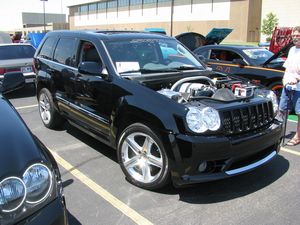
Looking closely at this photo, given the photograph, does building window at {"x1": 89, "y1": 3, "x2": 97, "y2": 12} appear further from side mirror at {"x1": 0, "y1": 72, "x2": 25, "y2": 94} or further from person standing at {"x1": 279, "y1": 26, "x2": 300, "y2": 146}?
side mirror at {"x1": 0, "y1": 72, "x2": 25, "y2": 94}

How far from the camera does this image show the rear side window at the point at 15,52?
10596mm

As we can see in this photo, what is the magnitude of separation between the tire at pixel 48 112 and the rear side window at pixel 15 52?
4567 mm

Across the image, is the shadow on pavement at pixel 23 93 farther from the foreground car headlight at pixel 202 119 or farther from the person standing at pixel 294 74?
the foreground car headlight at pixel 202 119

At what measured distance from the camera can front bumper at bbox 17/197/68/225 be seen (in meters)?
2.04

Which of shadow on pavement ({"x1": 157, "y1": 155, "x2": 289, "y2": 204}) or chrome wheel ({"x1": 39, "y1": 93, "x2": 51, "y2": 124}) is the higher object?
chrome wheel ({"x1": 39, "y1": 93, "x2": 51, "y2": 124})

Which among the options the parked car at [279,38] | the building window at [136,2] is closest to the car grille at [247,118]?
the parked car at [279,38]

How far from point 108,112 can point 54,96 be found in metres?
1.96

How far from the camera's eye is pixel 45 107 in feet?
21.6

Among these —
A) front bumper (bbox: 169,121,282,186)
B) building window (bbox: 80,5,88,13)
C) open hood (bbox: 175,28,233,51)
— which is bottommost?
front bumper (bbox: 169,121,282,186)

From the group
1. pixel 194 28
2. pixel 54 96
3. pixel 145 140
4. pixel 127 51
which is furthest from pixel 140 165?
pixel 194 28

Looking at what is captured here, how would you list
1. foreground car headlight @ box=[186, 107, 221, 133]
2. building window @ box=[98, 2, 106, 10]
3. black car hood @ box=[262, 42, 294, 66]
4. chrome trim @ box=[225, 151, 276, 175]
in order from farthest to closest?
building window @ box=[98, 2, 106, 10] → black car hood @ box=[262, 42, 294, 66] → chrome trim @ box=[225, 151, 276, 175] → foreground car headlight @ box=[186, 107, 221, 133]

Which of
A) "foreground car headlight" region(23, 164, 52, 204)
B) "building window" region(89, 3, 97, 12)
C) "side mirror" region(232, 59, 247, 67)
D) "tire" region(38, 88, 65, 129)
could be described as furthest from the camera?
"building window" region(89, 3, 97, 12)

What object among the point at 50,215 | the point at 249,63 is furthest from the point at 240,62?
the point at 50,215

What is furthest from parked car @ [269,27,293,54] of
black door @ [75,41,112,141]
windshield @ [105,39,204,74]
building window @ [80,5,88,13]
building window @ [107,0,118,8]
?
building window @ [80,5,88,13]
